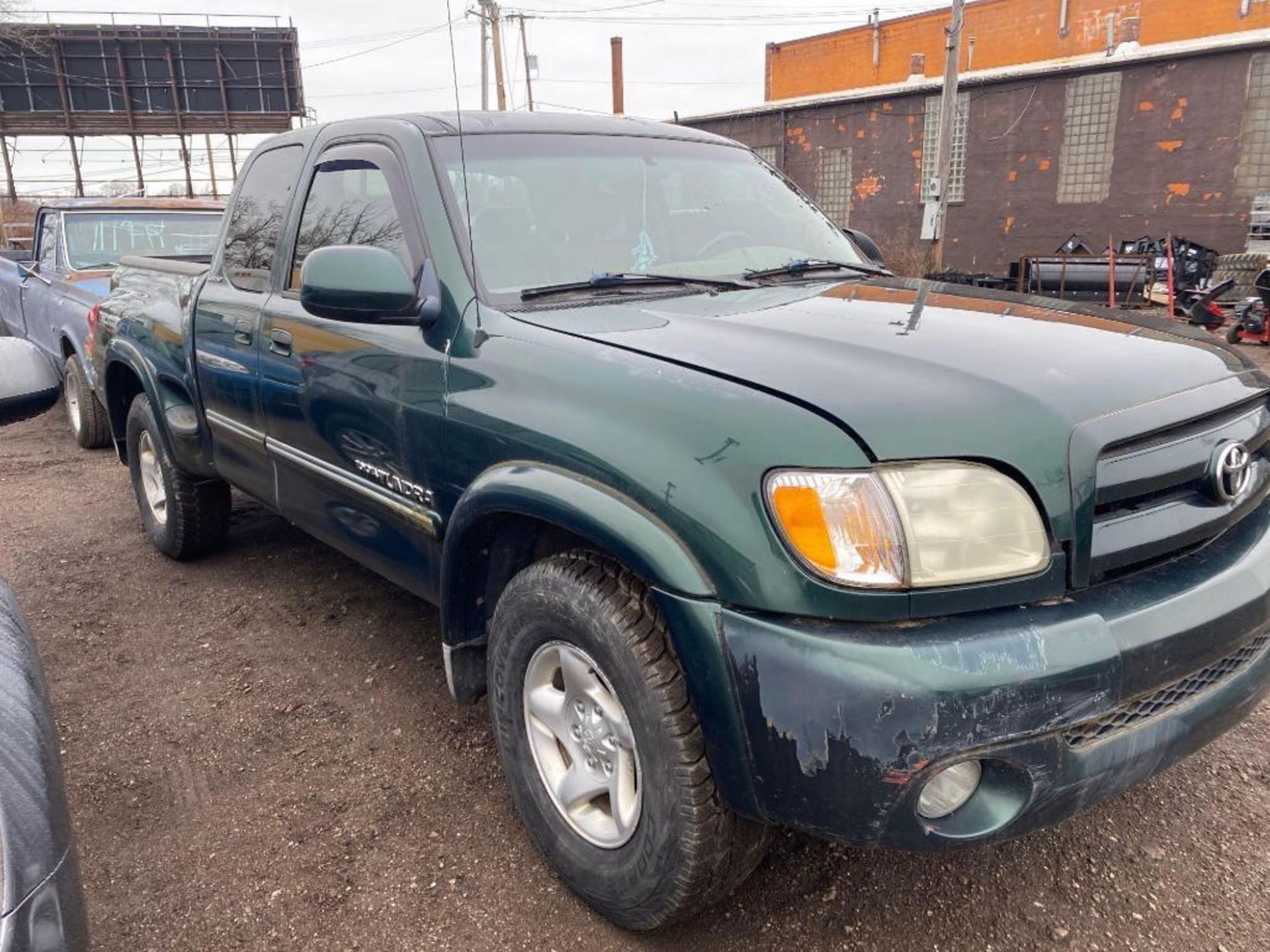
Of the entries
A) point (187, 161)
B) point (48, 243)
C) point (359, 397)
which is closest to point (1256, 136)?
point (48, 243)

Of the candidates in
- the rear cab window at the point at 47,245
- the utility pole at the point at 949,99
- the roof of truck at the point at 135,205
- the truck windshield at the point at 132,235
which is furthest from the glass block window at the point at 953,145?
the rear cab window at the point at 47,245

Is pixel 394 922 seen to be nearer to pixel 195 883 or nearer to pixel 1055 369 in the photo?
pixel 195 883

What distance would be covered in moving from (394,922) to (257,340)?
6.60ft

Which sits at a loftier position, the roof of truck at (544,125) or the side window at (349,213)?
the roof of truck at (544,125)

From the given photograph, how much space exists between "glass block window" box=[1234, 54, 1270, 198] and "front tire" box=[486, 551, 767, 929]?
2076 cm

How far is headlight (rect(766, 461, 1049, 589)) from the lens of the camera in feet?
5.19

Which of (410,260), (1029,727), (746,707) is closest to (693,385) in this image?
(746,707)

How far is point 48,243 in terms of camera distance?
7449mm

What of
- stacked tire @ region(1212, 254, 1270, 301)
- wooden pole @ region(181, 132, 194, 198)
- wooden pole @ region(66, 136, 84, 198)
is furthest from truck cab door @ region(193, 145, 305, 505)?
wooden pole @ region(66, 136, 84, 198)

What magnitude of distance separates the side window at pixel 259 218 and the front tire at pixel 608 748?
190 centimetres

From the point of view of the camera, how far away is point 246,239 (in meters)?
3.56

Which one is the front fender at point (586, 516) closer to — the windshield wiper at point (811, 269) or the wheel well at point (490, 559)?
the wheel well at point (490, 559)

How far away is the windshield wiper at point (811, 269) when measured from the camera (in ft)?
9.34

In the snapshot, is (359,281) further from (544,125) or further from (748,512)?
(748,512)
